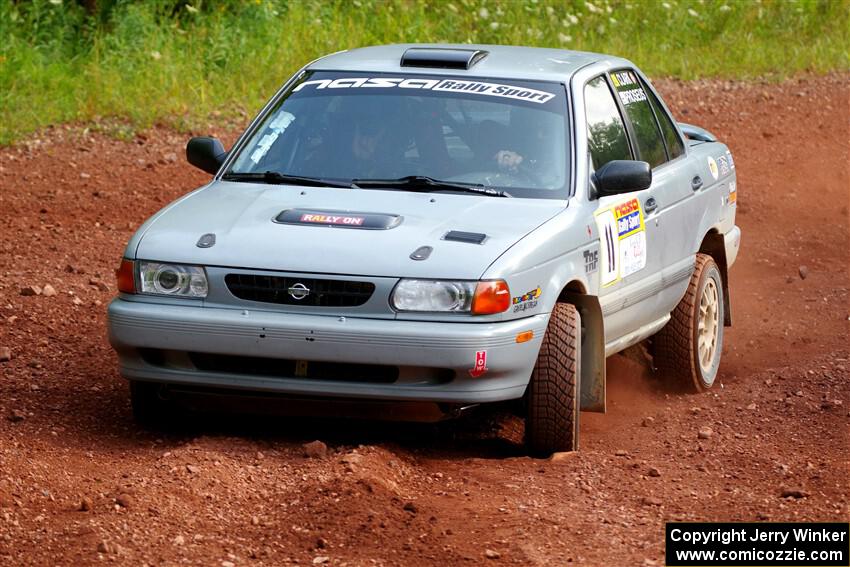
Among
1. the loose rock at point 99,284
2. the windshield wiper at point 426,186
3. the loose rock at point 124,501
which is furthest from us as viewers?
the loose rock at point 99,284

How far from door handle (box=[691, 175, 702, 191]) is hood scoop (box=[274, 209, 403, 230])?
89.4 inches

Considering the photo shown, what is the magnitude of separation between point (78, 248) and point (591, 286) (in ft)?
15.4

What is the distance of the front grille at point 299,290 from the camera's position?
5695 millimetres

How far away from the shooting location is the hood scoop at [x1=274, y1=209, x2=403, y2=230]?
5.98 metres

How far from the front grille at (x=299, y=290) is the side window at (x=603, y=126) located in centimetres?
158

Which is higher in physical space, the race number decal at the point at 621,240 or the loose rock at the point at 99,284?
the race number decal at the point at 621,240

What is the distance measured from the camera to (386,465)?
584 cm

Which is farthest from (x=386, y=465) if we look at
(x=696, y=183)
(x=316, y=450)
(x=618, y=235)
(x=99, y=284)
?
(x=99, y=284)

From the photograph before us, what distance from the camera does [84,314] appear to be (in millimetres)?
8438

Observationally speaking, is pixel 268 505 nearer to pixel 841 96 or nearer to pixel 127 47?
pixel 127 47

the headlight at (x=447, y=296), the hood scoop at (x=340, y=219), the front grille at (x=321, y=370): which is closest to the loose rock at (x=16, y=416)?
the front grille at (x=321, y=370)

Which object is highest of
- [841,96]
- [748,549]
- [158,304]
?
[158,304]

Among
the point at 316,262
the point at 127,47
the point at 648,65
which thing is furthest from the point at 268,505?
the point at 648,65

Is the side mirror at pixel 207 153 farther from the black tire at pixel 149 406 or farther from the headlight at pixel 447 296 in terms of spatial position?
the headlight at pixel 447 296
